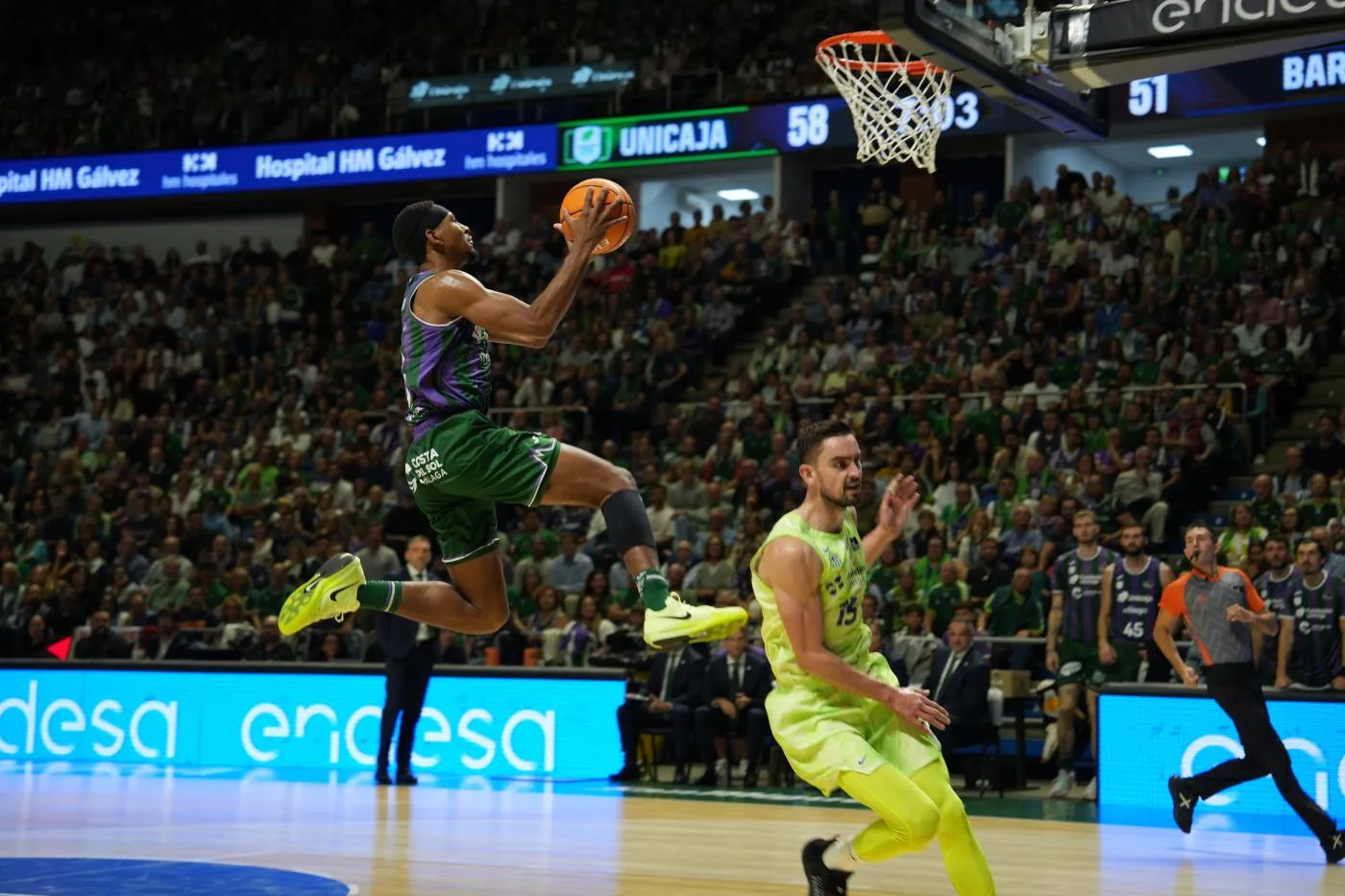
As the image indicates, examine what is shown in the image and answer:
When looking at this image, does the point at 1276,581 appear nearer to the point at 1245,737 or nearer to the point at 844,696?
the point at 1245,737

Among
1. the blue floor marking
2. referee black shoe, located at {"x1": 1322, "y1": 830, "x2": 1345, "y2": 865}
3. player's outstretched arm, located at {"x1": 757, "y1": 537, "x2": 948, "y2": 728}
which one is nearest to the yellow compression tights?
player's outstretched arm, located at {"x1": 757, "y1": 537, "x2": 948, "y2": 728}

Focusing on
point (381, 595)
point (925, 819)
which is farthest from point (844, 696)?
point (381, 595)

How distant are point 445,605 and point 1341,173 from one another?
566 inches

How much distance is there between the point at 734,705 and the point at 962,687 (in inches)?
76.9

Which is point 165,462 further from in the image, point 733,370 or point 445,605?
point 445,605

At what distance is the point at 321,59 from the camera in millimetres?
26578

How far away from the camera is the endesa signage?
75.1 ft

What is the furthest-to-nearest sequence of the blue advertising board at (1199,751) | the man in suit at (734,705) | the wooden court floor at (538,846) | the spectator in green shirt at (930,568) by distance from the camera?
the spectator in green shirt at (930,568) → the man in suit at (734,705) → the blue advertising board at (1199,751) → the wooden court floor at (538,846)

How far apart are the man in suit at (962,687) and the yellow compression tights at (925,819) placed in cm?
673

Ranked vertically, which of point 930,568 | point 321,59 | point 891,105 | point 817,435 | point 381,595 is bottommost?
point 930,568

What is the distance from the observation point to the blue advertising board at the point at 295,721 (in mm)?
13906

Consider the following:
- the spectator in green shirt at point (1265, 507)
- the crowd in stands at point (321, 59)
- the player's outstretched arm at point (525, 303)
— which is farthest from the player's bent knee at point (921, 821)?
the crowd in stands at point (321, 59)

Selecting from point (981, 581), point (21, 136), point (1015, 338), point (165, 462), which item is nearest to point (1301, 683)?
point (981, 581)

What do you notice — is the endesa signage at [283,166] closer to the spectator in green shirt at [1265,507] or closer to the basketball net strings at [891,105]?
the spectator in green shirt at [1265,507]
